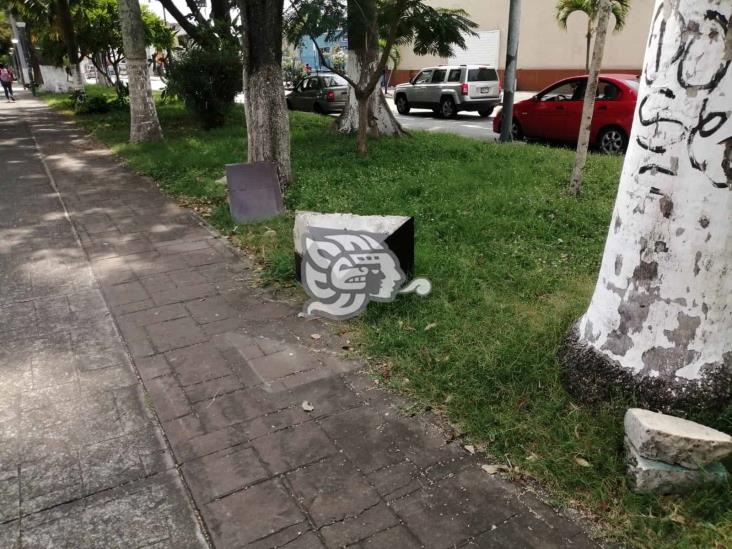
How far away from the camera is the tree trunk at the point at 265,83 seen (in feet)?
Result: 22.5

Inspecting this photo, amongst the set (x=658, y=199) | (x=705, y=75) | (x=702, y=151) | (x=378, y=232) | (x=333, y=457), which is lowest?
(x=333, y=457)

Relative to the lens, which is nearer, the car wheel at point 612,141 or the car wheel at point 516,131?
the car wheel at point 612,141

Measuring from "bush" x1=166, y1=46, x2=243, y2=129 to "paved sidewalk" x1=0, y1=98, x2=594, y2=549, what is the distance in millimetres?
8508

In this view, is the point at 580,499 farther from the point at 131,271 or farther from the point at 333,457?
the point at 131,271

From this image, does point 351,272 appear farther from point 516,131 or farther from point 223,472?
point 516,131

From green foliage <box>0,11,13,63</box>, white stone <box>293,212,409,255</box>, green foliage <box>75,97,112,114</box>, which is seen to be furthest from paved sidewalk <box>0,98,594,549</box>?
green foliage <box>0,11,13,63</box>

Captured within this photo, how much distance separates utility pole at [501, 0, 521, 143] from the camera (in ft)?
34.2

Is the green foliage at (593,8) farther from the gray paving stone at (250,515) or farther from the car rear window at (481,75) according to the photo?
the gray paving stone at (250,515)

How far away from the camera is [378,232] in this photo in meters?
4.35

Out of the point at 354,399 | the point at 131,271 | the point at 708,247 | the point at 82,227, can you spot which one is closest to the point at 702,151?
the point at 708,247

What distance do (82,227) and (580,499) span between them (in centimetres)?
578

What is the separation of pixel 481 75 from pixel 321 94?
515cm

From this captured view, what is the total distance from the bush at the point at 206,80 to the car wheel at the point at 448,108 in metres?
7.70

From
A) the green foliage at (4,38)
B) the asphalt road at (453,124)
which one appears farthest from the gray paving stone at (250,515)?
the green foliage at (4,38)
